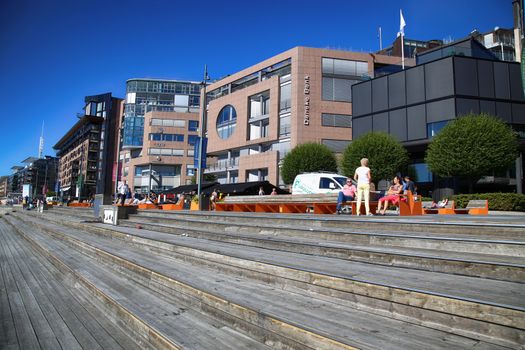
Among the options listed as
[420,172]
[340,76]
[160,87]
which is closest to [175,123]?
[160,87]

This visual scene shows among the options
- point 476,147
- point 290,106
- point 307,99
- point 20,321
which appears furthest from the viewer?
point 290,106

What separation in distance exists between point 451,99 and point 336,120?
15.4 metres

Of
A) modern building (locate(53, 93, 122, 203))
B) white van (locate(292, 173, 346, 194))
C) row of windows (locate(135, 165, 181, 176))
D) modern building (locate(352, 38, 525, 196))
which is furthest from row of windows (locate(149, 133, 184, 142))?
white van (locate(292, 173, 346, 194))

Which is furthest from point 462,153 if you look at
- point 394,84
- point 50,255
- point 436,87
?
point 50,255

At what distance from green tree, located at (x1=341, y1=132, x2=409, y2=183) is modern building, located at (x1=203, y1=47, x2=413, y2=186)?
452 inches

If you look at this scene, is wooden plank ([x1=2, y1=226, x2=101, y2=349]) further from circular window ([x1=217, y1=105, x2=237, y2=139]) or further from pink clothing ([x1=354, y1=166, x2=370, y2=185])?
circular window ([x1=217, y1=105, x2=237, y2=139])

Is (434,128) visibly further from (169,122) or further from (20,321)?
(169,122)

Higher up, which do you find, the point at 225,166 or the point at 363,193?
the point at 225,166

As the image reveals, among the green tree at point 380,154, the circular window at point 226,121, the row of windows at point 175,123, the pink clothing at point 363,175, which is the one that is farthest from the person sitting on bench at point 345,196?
the row of windows at point 175,123

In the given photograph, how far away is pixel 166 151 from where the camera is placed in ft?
243

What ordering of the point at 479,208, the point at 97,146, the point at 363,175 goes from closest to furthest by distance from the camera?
the point at 363,175 → the point at 479,208 → the point at 97,146

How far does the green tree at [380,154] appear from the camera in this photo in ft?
94.1

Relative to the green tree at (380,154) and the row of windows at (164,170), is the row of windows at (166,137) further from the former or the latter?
the green tree at (380,154)

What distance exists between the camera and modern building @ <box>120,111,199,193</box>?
243ft
